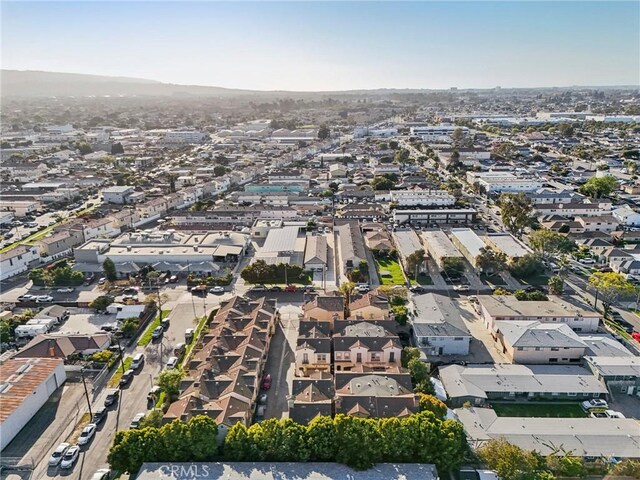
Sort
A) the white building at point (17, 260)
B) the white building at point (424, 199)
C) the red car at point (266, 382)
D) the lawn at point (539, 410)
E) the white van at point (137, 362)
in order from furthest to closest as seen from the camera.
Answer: the white building at point (424, 199) < the white building at point (17, 260) < the white van at point (137, 362) < the red car at point (266, 382) < the lawn at point (539, 410)

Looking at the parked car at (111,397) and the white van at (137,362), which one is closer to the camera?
the parked car at (111,397)

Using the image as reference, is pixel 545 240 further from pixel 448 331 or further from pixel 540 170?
pixel 540 170

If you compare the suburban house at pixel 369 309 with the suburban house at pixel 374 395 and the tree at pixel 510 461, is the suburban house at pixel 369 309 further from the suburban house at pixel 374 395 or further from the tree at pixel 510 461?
the tree at pixel 510 461

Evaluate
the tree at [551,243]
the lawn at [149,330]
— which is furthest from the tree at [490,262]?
the lawn at [149,330]

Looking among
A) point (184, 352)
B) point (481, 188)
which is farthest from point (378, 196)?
point (184, 352)

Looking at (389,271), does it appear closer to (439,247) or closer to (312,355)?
(439,247)

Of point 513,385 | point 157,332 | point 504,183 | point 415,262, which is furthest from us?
point 504,183

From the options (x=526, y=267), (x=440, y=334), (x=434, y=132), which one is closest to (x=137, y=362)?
(x=440, y=334)
